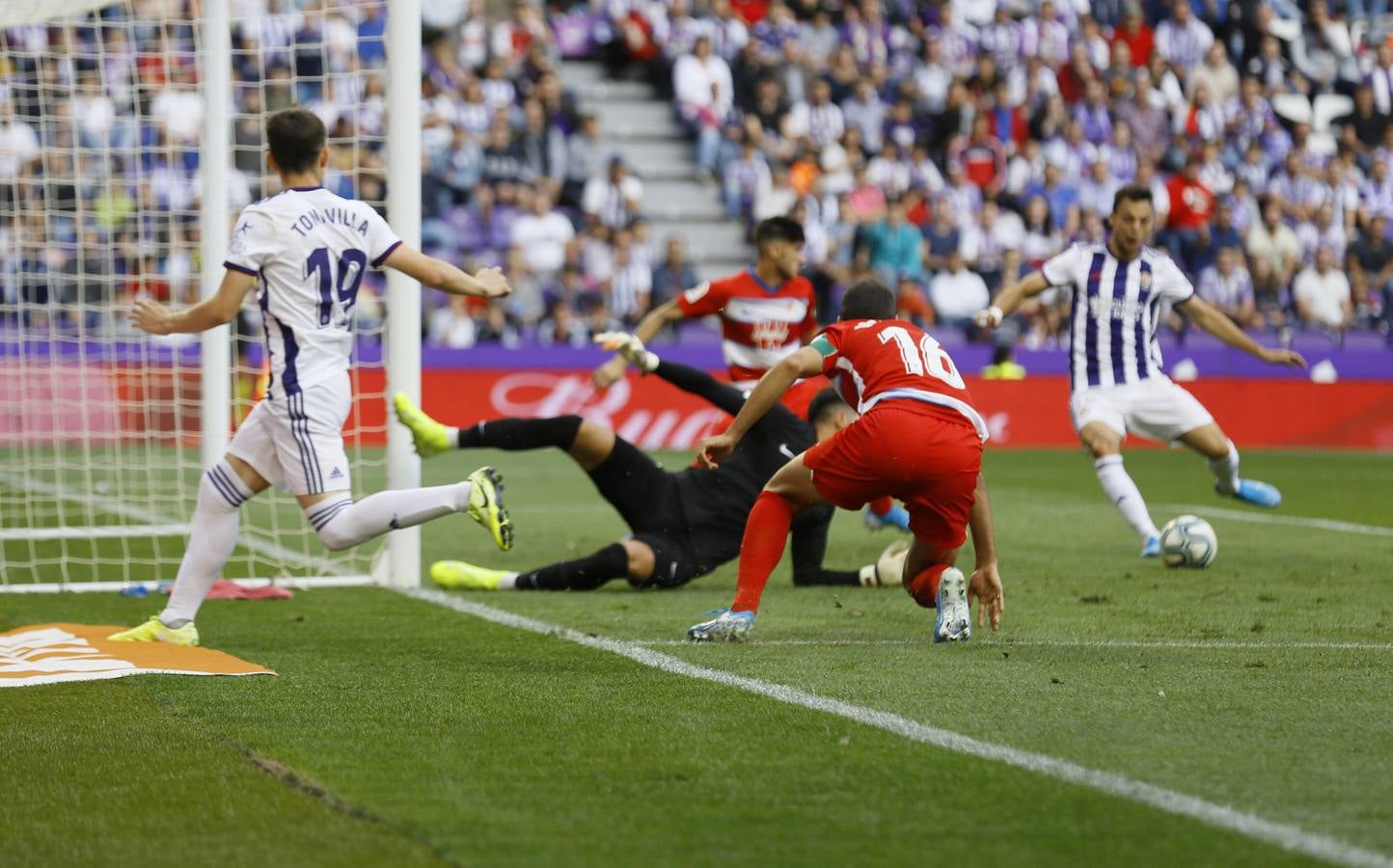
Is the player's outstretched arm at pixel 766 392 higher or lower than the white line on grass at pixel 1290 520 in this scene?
higher

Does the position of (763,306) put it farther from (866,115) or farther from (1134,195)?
(866,115)

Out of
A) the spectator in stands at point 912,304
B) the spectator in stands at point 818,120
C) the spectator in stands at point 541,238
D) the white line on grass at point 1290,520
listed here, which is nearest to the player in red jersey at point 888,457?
the white line on grass at point 1290,520

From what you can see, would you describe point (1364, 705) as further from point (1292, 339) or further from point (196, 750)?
point (1292, 339)

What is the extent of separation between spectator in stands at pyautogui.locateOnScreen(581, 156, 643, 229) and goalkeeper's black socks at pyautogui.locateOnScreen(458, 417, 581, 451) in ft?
45.6

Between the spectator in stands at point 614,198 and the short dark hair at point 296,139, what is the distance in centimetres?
1534

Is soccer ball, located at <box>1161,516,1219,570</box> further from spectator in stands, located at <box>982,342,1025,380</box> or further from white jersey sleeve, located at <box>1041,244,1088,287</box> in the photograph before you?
spectator in stands, located at <box>982,342,1025,380</box>

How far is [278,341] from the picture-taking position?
675 centimetres

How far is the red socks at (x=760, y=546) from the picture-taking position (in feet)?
22.2

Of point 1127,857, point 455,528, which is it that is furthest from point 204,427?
point 1127,857

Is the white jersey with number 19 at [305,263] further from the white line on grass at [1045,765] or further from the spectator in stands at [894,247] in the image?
the spectator in stands at [894,247]

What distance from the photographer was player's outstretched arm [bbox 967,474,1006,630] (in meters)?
6.61

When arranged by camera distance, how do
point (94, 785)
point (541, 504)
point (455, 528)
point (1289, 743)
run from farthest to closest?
point (541, 504)
point (455, 528)
point (1289, 743)
point (94, 785)

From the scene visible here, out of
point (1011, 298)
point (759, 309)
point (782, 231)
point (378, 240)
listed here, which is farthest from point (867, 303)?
point (759, 309)

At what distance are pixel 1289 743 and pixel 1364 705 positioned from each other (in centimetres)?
71
